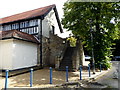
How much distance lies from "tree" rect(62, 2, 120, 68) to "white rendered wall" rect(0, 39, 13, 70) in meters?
6.05

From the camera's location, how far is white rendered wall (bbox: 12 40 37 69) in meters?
10.0

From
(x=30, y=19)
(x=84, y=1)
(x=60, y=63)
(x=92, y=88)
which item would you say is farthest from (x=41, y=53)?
(x=92, y=88)

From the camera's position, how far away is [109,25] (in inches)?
376

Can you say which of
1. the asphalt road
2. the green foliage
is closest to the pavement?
the asphalt road

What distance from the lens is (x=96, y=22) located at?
34.1ft

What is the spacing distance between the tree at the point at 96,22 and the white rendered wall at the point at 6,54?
605cm

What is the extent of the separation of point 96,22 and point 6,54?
30.5ft

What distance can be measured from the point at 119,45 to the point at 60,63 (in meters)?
18.9

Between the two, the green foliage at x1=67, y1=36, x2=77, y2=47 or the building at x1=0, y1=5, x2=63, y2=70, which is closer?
the building at x1=0, y1=5, x2=63, y2=70

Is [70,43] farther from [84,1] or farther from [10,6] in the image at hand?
[10,6]

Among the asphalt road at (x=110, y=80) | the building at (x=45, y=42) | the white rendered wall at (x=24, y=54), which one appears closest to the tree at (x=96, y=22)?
the building at (x=45, y=42)

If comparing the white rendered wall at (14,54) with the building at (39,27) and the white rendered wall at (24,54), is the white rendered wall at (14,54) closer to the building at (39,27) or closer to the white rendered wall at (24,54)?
the white rendered wall at (24,54)

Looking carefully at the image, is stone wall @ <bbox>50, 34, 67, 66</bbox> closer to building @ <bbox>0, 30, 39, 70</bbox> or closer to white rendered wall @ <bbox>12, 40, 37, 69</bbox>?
white rendered wall @ <bbox>12, 40, 37, 69</bbox>

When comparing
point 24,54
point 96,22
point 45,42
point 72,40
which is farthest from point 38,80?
point 72,40
